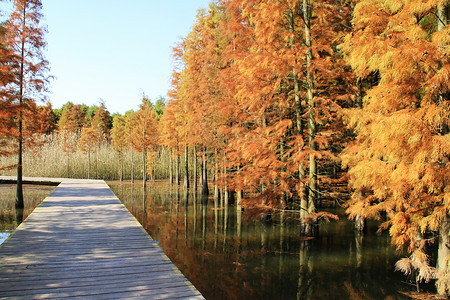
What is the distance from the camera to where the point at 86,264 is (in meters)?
5.39

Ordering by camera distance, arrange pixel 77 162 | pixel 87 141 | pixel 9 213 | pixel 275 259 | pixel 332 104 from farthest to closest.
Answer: pixel 77 162 → pixel 87 141 → pixel 9 213 → pixel 332 104 → pixel 275 259

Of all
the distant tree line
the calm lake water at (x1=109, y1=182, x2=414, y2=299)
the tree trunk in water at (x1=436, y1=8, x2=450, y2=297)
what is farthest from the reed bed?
the tree trunk in water at (x1=436, y1=8, x2=450, y2=297)

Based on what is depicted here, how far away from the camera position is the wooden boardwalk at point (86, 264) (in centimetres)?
430

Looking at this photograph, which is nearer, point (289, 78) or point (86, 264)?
point (86, 264)

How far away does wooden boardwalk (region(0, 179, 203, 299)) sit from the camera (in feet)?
14.1

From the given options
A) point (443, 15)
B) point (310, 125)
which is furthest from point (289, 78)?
point (443, 15)

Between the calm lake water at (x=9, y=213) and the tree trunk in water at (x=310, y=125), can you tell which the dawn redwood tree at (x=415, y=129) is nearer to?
the tree trunk in water at (x=310, y=125)

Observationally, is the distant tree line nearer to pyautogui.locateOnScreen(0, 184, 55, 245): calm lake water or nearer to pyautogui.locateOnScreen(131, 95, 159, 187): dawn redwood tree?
pyautogui.locateOnScreen(0, 184, 55, 245): calm lake water

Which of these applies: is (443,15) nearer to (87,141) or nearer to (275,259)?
(275,259)

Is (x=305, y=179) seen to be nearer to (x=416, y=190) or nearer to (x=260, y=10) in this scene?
(x=416, y=190)

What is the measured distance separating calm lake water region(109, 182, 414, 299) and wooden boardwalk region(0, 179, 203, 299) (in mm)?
1476

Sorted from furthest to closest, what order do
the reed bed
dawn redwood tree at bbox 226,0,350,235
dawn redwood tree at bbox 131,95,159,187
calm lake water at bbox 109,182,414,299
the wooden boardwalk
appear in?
the reed bed < dawn redwood tree at bbox 131,95,159,187 < dawn redwood tree at bbox 226,0,350,235 < calm lake water at bbox 109,182,414,299 < the wooden boardwalk

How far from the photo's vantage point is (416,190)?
18.3 ft

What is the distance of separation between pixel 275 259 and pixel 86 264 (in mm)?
4911
